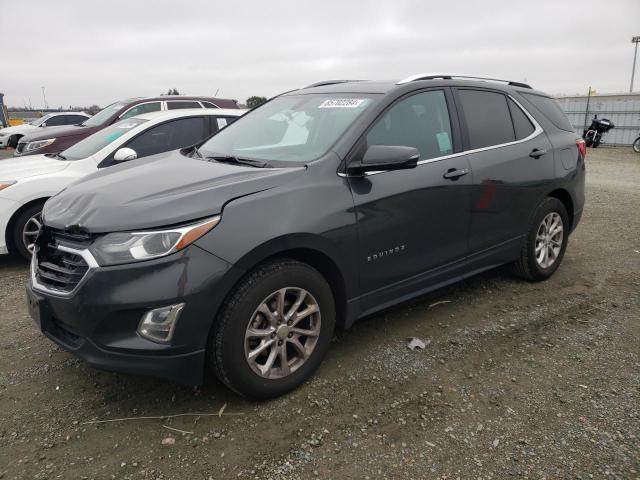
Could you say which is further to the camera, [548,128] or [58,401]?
[548,128]

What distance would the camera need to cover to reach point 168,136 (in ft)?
19.5

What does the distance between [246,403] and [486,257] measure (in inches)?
87.0

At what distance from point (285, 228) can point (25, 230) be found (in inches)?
146

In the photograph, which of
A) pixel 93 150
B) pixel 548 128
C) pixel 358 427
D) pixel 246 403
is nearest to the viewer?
pixel 358 427

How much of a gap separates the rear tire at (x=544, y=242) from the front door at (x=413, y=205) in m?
0.97

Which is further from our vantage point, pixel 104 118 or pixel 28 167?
pixel 104 118

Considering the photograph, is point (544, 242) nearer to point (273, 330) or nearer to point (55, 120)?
point (273, 330)

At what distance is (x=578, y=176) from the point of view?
461cm

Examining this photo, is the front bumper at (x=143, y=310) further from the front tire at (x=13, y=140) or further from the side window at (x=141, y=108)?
the front tire at (x=13, y=140)

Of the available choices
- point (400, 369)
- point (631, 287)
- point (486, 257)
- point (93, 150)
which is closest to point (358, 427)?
point (400, 369)

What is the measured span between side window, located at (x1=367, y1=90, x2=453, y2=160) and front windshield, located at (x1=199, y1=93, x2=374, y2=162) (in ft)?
0.59

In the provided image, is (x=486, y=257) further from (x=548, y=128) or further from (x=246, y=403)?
(x=246, y=403)

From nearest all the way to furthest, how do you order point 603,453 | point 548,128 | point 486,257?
point 603,453
point 486,257
point 548,128

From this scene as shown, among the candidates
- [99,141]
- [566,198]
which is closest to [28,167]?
[99,141]
